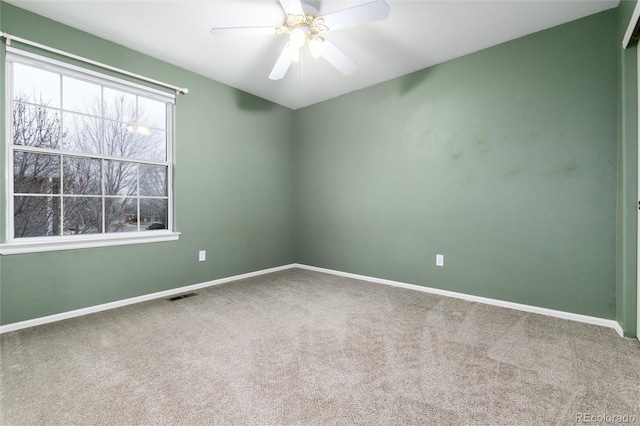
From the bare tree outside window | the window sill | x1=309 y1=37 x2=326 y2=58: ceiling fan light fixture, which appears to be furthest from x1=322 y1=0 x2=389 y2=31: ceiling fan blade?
the window sill

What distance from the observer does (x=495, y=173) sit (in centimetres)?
278

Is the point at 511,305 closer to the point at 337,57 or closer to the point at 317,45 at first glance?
the point at 337,57

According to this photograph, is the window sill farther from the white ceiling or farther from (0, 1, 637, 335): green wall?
the white ceiling

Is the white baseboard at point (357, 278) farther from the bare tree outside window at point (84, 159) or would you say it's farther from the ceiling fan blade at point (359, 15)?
the ceiling fan blade at point (359, 15)

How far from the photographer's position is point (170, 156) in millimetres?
3180

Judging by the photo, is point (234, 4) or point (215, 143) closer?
point (234, 4)

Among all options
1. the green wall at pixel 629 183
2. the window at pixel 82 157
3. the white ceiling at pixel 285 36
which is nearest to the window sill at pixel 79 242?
the window at pixel 82 157

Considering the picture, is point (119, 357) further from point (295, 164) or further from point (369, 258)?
point (295, 164)

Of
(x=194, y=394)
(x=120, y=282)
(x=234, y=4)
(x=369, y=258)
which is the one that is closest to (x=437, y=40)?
(x=234, y=4)

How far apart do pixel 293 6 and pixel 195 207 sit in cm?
230

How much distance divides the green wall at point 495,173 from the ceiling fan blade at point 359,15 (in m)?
1.50

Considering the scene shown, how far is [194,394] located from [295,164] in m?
3.54

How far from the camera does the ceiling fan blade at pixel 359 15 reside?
6.02ft

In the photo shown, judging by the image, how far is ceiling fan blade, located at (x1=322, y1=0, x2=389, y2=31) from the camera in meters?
1.84
